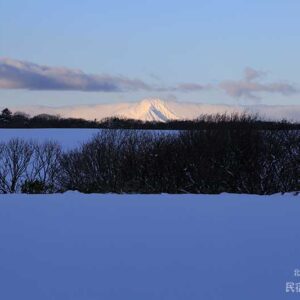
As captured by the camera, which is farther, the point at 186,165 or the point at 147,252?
the point at 186,165

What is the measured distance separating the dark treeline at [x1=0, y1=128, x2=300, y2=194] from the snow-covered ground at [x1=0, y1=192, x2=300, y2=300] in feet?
72.9

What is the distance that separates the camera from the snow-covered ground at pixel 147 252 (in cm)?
547

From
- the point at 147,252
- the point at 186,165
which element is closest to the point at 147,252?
the point at 147,252

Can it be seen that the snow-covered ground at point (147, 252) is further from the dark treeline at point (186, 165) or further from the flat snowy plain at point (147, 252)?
the dark treeline at point (186, 165)

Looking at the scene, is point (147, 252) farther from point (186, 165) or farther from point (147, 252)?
point (186, 165)

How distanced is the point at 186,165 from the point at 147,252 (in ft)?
94.5

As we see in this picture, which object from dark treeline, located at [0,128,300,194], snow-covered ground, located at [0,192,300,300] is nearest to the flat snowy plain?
snow-covered ground, located at [0,192,300,300]

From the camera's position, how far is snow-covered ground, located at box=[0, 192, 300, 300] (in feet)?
18.0

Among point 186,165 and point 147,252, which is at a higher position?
point 147,252

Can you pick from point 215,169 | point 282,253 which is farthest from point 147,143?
point 282,253

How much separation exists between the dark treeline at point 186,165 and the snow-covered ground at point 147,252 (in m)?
22.2

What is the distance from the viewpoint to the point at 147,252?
7.01 m

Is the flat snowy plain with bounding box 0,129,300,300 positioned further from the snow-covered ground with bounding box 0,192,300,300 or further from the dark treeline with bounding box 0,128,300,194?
the dark treeline with bounding box 0,128,300,194

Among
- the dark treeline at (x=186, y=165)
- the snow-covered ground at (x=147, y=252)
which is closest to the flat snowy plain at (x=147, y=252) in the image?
the snow-covered ground at (x=147, y=252)
